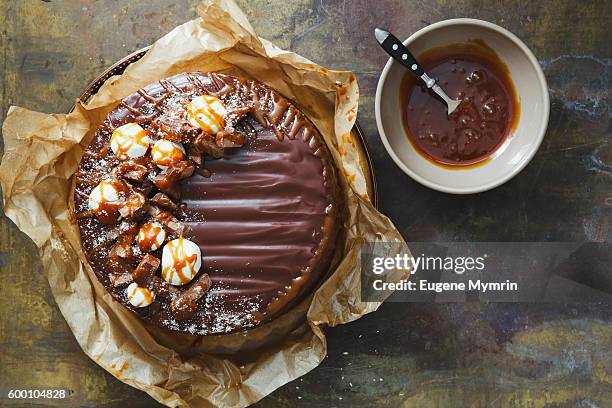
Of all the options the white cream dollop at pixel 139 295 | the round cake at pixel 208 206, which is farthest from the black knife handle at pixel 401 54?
the white cream dollop at pixel 139 295

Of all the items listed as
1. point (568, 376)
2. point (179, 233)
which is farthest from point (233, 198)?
point (568, 376)

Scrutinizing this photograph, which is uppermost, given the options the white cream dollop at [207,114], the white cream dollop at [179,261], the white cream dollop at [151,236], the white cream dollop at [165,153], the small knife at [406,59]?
the small knife at [406,59]

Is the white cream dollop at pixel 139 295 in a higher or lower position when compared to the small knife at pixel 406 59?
lower

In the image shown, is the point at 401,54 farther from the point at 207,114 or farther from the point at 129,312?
the point at 129,312

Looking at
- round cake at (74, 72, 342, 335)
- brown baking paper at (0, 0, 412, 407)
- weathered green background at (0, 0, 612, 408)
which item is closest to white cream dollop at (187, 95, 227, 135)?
round cake at (74, 72, 342, 335)

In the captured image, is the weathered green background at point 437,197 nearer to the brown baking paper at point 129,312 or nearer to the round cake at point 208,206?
the brown baking paper at point 129,312

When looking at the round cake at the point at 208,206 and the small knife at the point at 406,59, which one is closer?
the round cake at the point at 208,206

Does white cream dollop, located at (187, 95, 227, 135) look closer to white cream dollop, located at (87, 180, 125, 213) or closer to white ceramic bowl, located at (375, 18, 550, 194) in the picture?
white cream dollop, located at (87, 180, 125, 213)

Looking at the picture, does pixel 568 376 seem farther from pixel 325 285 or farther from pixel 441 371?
pixel 325 285
